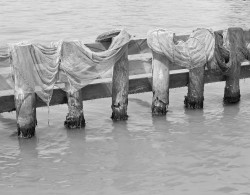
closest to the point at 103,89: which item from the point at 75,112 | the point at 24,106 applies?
the point at 75,112

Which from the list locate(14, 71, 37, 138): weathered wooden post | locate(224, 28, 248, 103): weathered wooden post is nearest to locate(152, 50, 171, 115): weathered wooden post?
locate(224, 28, 248, 103): weathered wooden post

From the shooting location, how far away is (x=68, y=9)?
1368 inches

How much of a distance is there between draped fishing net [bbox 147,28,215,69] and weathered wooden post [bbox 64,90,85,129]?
1.68m

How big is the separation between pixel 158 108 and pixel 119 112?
2.62 ft

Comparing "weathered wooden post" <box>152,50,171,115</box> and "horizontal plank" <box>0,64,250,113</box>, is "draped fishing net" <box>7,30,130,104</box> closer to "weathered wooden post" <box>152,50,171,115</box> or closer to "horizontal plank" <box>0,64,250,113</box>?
"horizontal plank" <box>0,64,250,113</box>

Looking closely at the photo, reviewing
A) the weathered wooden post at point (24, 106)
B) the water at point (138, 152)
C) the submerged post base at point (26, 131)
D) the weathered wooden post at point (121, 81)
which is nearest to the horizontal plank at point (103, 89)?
the weathered wooden post at point (121, 81)

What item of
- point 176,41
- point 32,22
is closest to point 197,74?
point 176,41

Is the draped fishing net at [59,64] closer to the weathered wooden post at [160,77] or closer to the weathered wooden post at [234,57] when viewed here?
the weathered wooden post at [160,77]

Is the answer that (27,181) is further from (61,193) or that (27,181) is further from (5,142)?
(5,142)

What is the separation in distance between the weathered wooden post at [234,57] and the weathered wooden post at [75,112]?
10.6ft

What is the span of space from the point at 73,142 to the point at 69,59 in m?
1.45

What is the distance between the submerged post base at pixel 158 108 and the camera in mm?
10680

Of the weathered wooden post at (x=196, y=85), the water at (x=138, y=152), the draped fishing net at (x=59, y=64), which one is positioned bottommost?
the water at (x=138, y=152)

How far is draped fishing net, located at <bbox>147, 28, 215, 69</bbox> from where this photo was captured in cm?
1019
